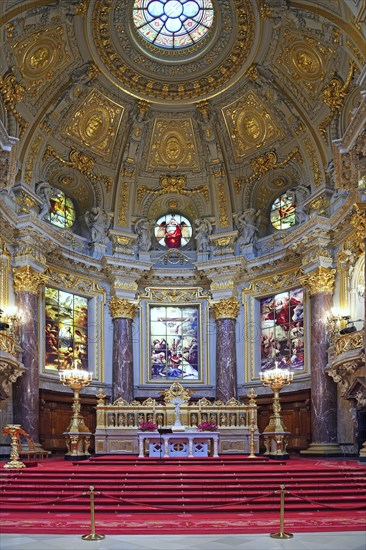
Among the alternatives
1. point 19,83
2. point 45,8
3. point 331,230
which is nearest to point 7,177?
point 19,83

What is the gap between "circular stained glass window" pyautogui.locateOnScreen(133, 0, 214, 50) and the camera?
2572cm

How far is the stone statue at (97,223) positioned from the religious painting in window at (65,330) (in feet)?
8.91

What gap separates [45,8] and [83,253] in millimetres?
10079

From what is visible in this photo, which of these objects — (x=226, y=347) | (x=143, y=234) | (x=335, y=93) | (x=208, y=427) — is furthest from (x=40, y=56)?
(x=208, y=427)

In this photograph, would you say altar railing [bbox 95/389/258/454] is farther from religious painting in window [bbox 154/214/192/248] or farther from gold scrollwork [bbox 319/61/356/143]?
gold scrollwork [bbox 319/61/356/143]

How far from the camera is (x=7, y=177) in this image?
2167cm

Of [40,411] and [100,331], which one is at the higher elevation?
[100,331]

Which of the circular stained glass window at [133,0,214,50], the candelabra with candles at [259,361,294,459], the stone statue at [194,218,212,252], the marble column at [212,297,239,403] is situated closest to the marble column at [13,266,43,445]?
the marble column at [212,297,239,403]

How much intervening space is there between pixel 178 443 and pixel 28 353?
20.8ft

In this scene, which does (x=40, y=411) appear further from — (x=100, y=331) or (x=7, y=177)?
(x=7, y=177)

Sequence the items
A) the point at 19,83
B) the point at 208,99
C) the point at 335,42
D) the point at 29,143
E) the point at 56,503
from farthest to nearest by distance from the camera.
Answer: the point at 208,99 → the point at 29,143 → the point at 19,83 → the point at 335,42 → the point at 56,503

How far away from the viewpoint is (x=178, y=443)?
20.0 meters

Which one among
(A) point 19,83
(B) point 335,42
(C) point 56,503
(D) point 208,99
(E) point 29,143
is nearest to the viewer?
(C) point 56,503

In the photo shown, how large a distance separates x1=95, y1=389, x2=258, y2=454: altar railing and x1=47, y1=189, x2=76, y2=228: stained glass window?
354 inches
